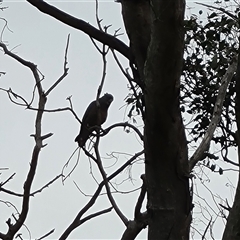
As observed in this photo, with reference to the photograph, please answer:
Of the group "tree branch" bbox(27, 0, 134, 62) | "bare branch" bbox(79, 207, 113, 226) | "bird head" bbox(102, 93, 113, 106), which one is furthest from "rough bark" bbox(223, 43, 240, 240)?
"bird head" bbox(102, 93, 113, 106)

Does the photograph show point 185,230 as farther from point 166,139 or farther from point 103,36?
point 103,36

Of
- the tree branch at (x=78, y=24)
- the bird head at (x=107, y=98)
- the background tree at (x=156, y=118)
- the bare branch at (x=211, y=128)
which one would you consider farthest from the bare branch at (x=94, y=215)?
the bird head at (x=107, y=98)

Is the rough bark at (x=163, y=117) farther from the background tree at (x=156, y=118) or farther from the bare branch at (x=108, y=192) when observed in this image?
the bare branch at (x=108, y=192)

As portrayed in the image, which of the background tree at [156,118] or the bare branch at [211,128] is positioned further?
the bare branch at [211,128]

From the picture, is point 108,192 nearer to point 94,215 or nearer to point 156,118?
point 94,215

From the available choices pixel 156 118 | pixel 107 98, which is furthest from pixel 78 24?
pixel 107 98

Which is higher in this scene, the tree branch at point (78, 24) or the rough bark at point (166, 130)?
the tree branch at point (78, 24)

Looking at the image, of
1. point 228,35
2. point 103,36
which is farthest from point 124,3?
point 228,35

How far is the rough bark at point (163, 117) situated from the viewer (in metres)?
1.20

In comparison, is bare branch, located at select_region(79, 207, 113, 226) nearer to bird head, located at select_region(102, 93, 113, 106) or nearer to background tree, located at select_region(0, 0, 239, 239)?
background tree, located at select_region(0, 0, 239, 239)

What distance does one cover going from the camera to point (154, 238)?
138 cm

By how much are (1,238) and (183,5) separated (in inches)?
46.6

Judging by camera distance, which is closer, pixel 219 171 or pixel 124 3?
pixel 124 3

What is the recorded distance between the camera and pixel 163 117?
1.29 meters
